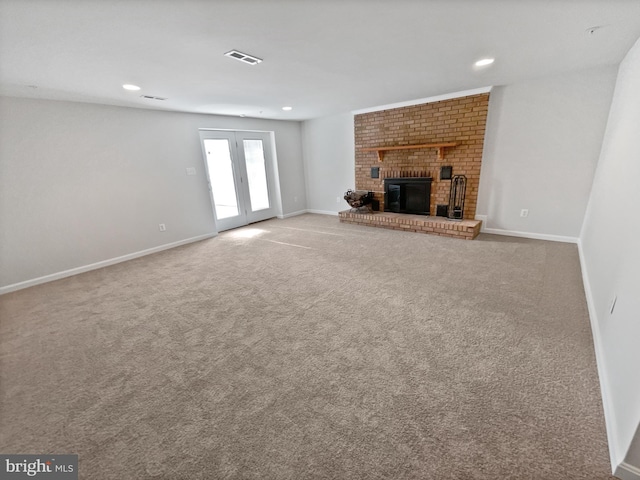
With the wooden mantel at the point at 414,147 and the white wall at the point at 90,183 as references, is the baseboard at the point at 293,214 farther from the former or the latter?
the wooden mantel at the point at 414,147

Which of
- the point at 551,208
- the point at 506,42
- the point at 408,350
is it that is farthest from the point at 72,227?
the point at 551,208

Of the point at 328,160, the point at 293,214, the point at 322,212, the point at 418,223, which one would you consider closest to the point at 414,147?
the point at 418,223

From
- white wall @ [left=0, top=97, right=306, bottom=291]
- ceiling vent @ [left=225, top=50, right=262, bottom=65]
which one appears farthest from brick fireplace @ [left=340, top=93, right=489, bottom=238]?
ceiling vent @ [left=225, top=50, right=262, bottom=65]

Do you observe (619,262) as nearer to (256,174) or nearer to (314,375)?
(314,375)

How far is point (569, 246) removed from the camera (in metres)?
3.62

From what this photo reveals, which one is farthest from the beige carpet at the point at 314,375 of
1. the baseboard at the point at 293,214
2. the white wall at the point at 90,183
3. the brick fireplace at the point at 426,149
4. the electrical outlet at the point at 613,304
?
Answer: the baseboard at the point at 293,214

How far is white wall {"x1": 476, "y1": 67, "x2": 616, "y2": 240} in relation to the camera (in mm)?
3328

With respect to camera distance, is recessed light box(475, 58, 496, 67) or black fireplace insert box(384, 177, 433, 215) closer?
recessed light box(475, 58, 496, 67)

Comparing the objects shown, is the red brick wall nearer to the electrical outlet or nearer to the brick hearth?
the brick hearth

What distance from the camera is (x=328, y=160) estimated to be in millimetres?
6133

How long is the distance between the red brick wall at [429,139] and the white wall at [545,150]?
0.60 feet

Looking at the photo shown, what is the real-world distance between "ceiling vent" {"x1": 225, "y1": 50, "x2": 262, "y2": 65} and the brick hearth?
346 cm

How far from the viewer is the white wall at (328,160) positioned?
572 cm

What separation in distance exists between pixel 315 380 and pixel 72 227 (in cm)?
402
